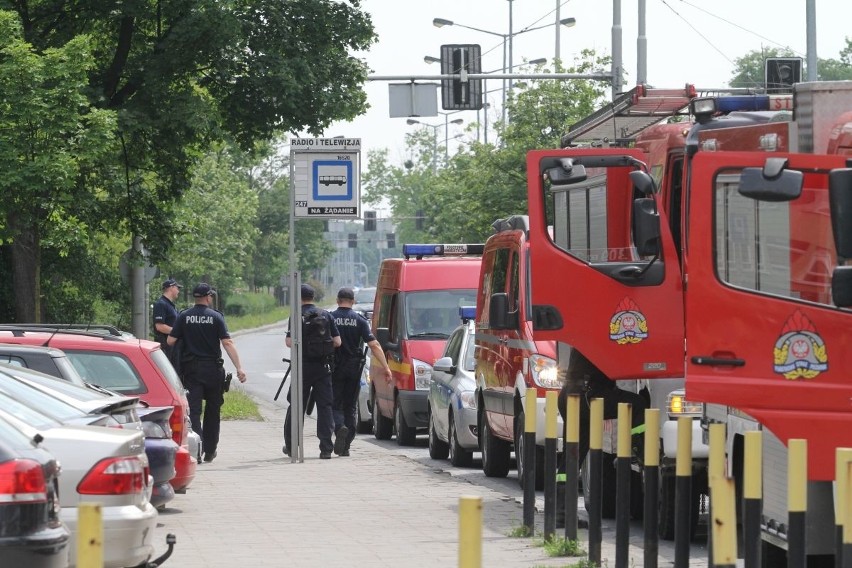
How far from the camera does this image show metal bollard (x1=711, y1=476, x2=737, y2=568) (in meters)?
6.73

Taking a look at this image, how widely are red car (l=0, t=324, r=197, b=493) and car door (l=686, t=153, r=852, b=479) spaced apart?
513cm

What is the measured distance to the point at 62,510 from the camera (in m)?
7.81

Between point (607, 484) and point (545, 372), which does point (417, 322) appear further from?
point (607, 484)

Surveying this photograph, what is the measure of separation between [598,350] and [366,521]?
2271 millimetres

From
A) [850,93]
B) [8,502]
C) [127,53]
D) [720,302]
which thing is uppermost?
[127,53]

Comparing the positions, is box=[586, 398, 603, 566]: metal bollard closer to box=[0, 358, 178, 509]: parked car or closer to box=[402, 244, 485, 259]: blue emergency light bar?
box=[0, 358, 178, 509]: parked car

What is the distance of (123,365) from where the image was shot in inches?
486

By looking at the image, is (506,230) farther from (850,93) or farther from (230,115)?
(230,115)

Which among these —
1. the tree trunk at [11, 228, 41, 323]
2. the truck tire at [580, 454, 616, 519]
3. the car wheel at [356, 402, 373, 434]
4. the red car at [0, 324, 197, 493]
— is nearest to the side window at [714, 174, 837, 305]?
the truck tire at [580, 454, 616, 519]

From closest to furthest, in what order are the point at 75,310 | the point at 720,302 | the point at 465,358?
the point at 720,302
the point at 465,358
the point at 75,310

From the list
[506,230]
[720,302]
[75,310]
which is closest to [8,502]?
[720,302]

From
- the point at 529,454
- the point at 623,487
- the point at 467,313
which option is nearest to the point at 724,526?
the point at 623,487

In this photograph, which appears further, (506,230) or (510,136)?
(510,136)

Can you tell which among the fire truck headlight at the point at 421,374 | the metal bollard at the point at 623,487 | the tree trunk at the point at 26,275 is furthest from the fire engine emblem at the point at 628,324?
the tree trunk at the point at 26,275
